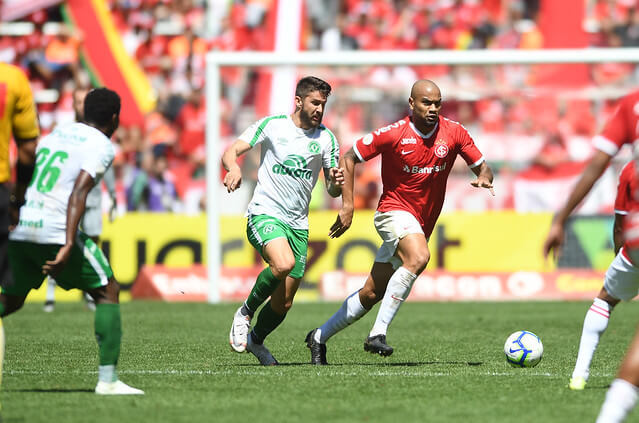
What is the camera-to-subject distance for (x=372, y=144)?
400 inches

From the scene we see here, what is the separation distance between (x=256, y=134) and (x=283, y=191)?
561 mm

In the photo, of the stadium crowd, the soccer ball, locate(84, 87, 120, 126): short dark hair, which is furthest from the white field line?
the stadium crowd

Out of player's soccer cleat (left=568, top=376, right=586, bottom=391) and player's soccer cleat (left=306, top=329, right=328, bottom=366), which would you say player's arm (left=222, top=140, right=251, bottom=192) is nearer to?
player's soccer cleat (left=306, top=329, right=328, bottom=366)

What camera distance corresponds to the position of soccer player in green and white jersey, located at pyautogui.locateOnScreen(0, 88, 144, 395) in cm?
714

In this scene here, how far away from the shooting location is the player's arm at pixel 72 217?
7016 mm

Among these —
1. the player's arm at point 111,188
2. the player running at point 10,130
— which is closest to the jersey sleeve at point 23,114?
the player running at point 10,130

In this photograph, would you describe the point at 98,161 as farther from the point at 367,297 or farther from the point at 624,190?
the point at 624,190

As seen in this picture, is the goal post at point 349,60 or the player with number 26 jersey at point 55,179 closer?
the player with number 26 jersey at point 55,179

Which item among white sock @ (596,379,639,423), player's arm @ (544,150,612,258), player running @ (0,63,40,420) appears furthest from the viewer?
player running @ (0,63,40,420)

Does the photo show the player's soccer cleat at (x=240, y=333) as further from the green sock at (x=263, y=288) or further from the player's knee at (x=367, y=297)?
the player's knee at (x=367, y=297)

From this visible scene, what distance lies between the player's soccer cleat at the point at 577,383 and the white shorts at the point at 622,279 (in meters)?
0.65

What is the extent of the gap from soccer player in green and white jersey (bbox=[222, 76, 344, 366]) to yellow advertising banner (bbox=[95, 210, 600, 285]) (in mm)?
8145

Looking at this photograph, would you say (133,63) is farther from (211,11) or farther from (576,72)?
(576,72)

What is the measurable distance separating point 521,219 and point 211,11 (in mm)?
11236
